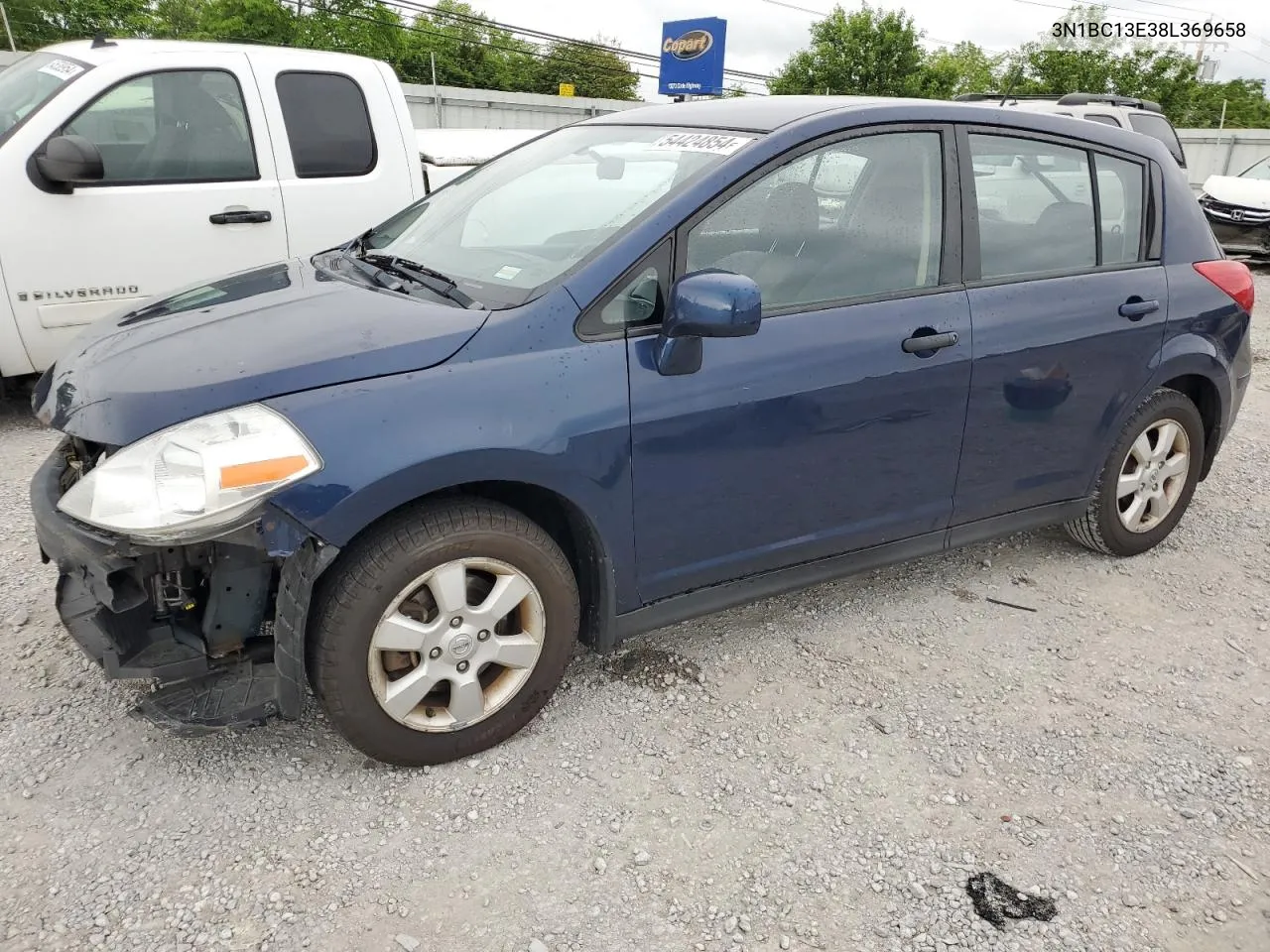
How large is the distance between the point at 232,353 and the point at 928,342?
6.72 ft

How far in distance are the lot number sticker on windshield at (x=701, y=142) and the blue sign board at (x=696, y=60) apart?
71.6 feet

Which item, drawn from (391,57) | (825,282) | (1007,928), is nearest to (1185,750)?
(1007,928)

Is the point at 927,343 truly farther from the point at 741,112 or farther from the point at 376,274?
the point at 376,274

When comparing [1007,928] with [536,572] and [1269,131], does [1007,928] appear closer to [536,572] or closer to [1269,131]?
[536,572]

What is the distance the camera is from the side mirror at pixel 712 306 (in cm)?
240

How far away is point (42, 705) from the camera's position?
273 cm

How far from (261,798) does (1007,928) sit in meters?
1.83

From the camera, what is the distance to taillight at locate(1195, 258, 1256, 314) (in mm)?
3791

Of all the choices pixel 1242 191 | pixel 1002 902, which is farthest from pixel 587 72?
pixel 1002 902

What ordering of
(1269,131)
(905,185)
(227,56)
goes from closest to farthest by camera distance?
(905,185), (227,56), (1269,131)

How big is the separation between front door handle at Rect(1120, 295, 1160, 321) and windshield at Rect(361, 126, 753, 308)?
1.70 meters

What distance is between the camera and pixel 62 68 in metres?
4.95

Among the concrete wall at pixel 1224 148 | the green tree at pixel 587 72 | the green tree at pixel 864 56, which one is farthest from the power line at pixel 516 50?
the concrete wall at pixel 1224 148

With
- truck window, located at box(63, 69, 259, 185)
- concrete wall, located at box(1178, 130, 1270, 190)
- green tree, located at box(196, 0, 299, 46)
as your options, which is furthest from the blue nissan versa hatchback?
green tree, located at box(196, 0, 299, 46)
